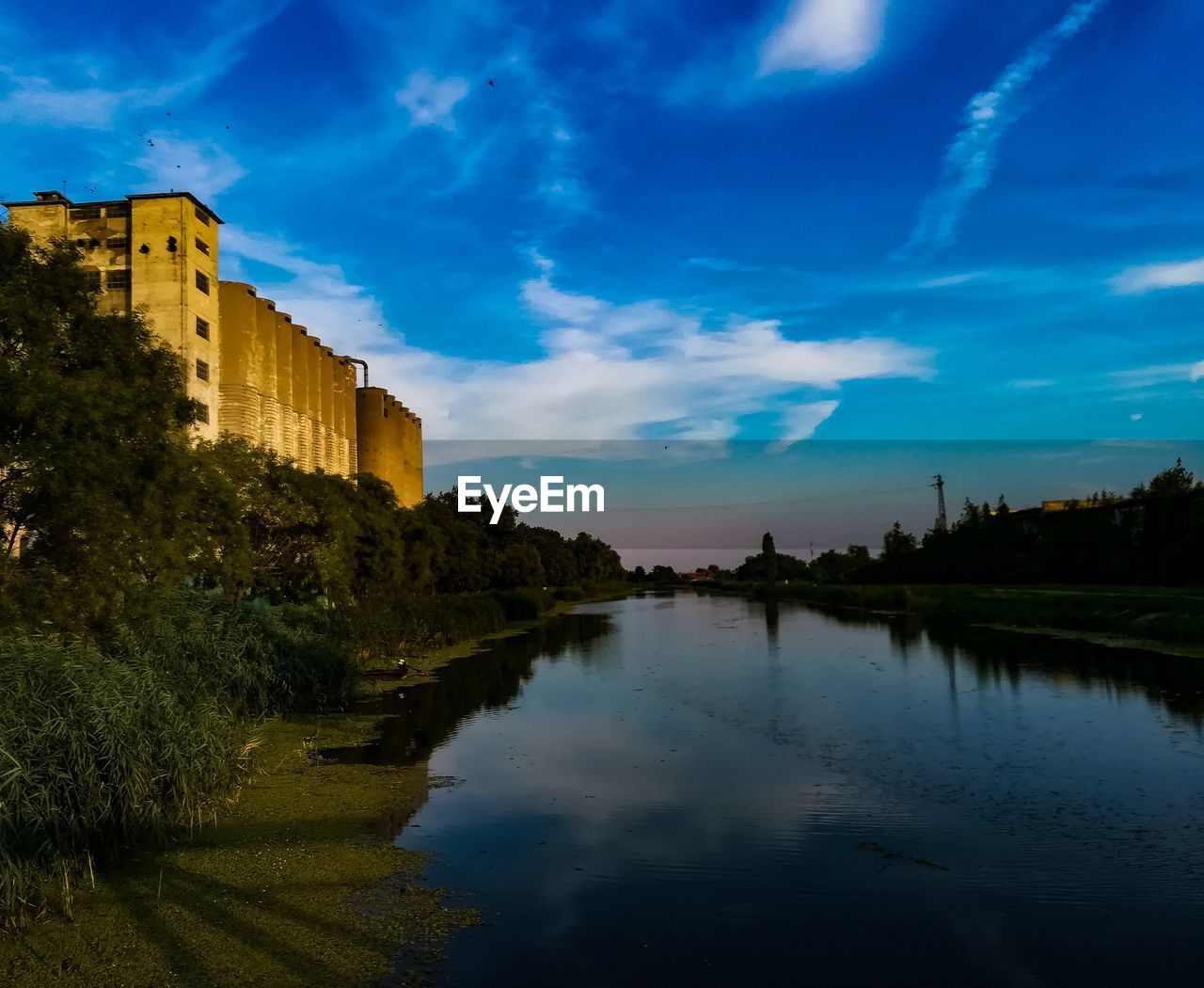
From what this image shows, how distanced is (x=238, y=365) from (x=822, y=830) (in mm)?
42205

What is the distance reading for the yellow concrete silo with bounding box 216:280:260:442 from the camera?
45000 millimetres

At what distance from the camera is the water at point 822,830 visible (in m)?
7.43

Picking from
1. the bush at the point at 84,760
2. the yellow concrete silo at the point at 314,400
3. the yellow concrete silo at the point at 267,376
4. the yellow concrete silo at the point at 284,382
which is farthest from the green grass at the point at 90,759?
the yellow concrete silo at the point at 314,400

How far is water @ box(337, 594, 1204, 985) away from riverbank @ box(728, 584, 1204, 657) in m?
8.10

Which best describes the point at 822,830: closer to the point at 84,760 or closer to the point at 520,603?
the point at 84,760

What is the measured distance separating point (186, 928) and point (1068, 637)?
35.7 m

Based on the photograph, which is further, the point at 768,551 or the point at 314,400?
the point at 768,551

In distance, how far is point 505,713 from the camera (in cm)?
2069

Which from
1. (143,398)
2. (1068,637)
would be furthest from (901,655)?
(143,398)

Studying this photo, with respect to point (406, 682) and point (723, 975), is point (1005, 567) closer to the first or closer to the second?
point (406, 682)

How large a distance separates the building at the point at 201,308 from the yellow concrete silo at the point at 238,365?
0.16 ft

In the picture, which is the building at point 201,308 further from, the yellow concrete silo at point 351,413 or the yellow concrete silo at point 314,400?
the yellow concrete silo at point 351,413

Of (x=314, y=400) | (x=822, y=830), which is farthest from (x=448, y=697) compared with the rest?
(x=314, y=400)

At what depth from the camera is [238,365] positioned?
150 feet
